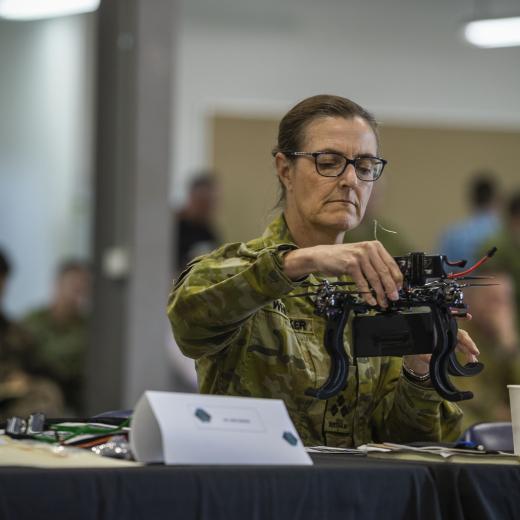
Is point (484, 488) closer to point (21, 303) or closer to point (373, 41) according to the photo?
point (21, 303)

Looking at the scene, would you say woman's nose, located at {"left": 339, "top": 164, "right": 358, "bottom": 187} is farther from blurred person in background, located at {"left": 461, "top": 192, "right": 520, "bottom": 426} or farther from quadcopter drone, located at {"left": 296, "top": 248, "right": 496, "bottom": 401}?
blurred person in background, located at {"left": 461, "top": 192, "right": 520, "bottom": 426}

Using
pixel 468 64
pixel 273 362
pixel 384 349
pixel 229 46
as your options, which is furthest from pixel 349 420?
pixel 468 64

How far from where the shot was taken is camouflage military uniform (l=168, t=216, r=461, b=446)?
2043 millimetres

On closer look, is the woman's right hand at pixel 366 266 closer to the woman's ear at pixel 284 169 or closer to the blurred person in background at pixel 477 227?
the woman's ear at pixel 284 169

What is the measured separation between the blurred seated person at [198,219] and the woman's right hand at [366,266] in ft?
17.3

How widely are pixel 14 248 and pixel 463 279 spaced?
14.4 feet

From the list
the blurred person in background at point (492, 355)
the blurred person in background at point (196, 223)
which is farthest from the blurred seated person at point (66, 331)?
the blurred person in background at point (492, 355)

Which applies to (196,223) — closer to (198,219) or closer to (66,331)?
(198,219)

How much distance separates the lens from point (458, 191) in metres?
9.36

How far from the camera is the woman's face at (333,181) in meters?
2.13

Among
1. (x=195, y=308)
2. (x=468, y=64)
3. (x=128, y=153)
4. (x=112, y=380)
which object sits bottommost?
(x=112, y=380)

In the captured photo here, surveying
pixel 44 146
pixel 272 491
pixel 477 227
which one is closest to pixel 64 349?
pixel 44 146

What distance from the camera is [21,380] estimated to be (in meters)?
5.25

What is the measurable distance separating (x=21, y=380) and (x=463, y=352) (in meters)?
3.60
